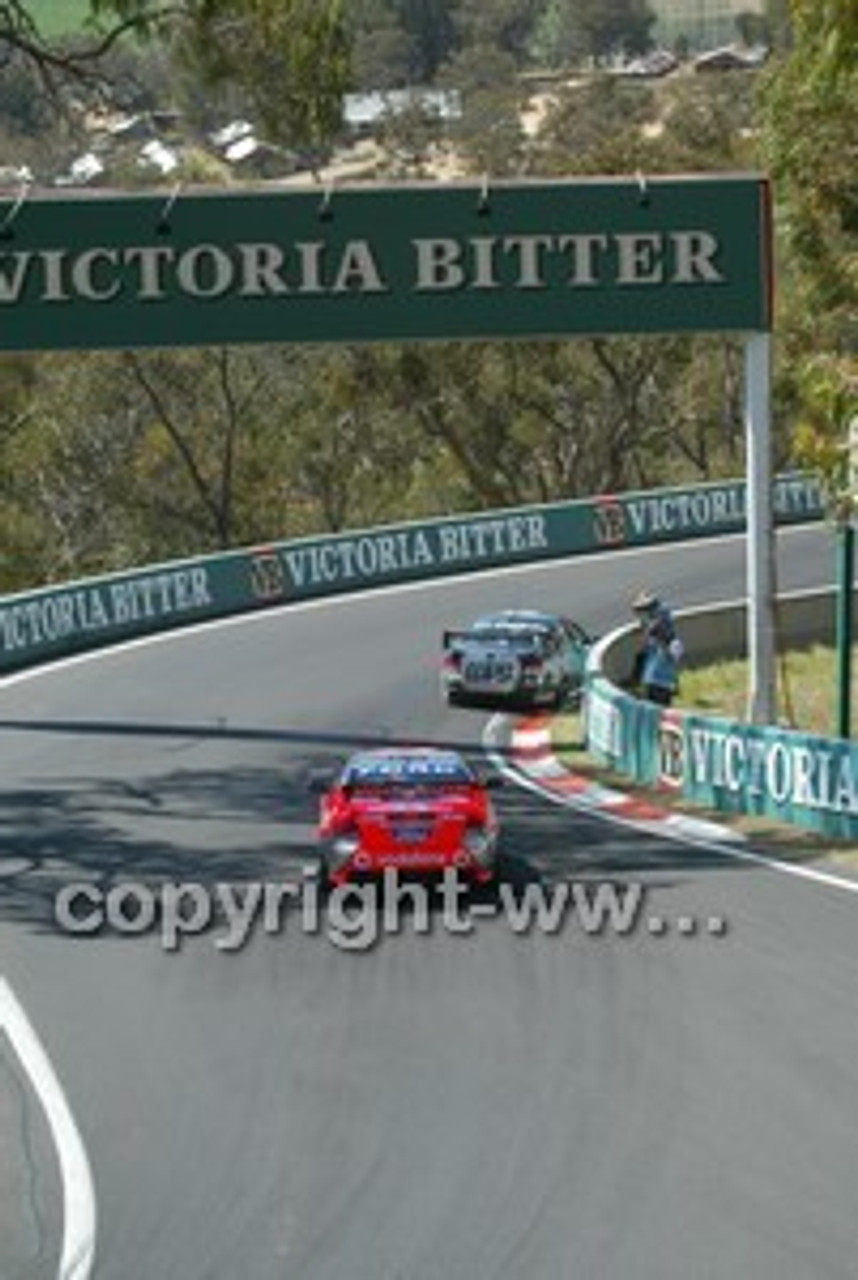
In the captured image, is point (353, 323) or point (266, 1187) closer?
point (266, 1187)

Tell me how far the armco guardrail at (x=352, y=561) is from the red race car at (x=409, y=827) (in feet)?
62.8

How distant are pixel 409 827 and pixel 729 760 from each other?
6318mm

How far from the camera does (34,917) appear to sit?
22109 mm

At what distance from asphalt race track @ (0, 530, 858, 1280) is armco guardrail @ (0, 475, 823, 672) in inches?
536

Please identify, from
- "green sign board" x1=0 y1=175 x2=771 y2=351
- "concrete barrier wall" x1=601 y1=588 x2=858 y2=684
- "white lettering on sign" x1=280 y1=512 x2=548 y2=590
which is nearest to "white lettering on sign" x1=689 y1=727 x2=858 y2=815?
"green sign board" x1=0 y1=175 x2=771 y2=351

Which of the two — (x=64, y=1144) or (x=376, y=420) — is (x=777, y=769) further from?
(x=376, y=420)

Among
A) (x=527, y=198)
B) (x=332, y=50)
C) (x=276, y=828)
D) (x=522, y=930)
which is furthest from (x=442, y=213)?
(x=522, y=930)

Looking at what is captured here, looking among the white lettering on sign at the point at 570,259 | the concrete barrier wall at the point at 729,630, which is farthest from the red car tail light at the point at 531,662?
the white lettering on sign at the point at 570,259

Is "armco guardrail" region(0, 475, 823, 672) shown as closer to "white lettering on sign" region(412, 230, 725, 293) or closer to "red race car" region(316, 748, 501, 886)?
"white lettering on sign" region(412, 230, 725, 293)

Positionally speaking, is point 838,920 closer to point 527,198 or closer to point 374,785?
point 374,785

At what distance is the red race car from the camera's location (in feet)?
70.6

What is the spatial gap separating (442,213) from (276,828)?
7.68m

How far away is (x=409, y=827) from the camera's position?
21.5m

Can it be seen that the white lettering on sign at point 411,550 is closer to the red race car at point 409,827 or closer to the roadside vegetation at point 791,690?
the roadside vegetation at point 791,690
